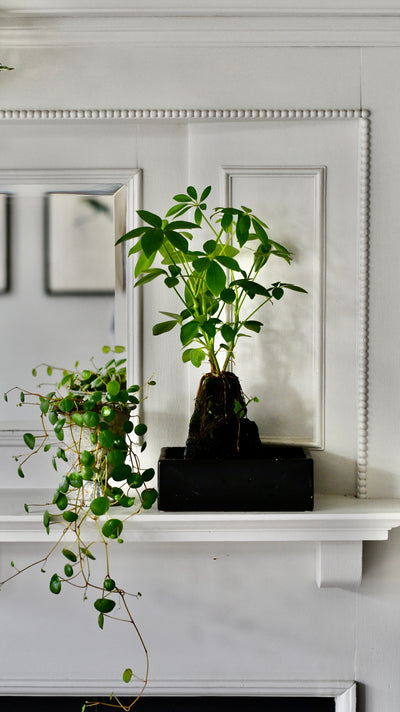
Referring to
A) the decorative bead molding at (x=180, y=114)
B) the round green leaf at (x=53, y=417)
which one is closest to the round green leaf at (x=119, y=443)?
the round green leaf at (x=53, y=417)

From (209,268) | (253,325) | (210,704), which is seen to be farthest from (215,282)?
(210,704)

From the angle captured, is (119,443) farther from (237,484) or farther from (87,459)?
(237,484)

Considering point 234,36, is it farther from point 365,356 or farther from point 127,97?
point 365,356

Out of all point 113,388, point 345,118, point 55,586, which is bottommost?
point 55,586

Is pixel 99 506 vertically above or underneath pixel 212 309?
underneath

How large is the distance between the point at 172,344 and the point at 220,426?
9.0 inches

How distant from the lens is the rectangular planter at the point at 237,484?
111 cm

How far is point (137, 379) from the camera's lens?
1.29 meters

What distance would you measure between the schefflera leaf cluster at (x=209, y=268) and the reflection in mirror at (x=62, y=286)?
0.34ft

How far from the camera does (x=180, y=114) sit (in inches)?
48.2

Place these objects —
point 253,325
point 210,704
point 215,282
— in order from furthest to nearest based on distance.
Answer: 1. point 210,704
2. point 253,325
3. point 215,282

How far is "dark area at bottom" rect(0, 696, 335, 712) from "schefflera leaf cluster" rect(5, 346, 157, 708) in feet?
0.26

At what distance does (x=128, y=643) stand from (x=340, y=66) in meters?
1.20

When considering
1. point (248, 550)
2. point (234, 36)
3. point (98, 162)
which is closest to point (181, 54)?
point (234, 36)
